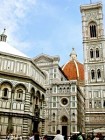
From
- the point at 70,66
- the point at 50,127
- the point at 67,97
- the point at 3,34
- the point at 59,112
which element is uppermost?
the point at 70,66

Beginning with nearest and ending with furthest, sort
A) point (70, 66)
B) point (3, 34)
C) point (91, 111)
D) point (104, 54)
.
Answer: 1. point (3, 34)
2. point (91, 111)
3. point (104, 54)
4. point (70, 66)

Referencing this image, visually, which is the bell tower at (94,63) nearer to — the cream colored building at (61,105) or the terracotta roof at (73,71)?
the cream colored building at (61,105)

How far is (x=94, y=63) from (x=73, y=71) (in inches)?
1028

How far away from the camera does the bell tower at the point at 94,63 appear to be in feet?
140

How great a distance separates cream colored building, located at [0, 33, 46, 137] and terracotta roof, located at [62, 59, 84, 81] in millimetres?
45867

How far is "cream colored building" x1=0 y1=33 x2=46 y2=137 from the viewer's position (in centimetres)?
2140

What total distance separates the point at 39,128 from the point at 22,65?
25.9 feet

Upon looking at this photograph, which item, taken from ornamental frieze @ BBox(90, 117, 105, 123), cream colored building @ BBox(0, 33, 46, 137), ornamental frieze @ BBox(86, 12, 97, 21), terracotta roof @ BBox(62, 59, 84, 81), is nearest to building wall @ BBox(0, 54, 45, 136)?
cream colored building @ BBox(0, 33, 46, 137)

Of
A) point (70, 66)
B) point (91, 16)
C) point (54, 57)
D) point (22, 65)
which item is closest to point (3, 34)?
point (22, 65)

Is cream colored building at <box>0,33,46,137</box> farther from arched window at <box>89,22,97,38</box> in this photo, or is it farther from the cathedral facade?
arched window at <box>89,22,97,38</box>

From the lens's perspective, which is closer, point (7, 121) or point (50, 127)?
point (7, 121)

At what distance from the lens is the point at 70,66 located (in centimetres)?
7569

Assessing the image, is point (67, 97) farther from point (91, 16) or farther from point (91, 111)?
point (91, 16)

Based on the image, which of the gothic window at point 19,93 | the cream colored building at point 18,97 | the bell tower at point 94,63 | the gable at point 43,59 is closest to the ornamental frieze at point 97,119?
the bell tower at point 94,63
